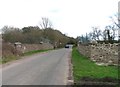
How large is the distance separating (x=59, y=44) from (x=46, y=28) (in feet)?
40.3

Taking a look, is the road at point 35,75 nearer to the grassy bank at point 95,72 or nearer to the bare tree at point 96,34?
the grassy bank at point 95,72

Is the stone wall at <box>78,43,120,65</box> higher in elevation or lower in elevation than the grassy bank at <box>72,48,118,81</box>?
higher

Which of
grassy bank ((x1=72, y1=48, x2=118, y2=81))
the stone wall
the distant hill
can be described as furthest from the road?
the distant hill

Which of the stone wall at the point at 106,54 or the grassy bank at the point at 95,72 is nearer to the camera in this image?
the grassy bank at the point at 95,72

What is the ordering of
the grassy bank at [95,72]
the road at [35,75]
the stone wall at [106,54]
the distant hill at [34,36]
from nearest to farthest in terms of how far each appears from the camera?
the road at [35,75]
the grassy bank at [95,72]
the stone wall at [106,54]
the distant hill at [34,36]

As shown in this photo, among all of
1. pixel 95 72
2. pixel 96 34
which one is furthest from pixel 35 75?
pixel 96 34

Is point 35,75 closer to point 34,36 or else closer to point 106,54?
point 106,54

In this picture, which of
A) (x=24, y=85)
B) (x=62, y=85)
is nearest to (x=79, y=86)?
(x=62, y=85)

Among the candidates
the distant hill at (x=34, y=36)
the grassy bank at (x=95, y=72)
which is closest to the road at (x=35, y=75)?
the grassy bank at (x=95, y=72)

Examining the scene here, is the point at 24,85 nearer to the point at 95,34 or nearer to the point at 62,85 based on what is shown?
the point at 62,85

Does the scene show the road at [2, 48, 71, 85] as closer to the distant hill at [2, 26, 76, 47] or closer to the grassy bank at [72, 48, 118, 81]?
the grassy bank at [72, 48, 118, 81]

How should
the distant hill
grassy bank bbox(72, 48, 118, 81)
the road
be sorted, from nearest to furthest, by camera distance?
the road < grassy bank bbox(72, 48, 118, 81) < the distant hill

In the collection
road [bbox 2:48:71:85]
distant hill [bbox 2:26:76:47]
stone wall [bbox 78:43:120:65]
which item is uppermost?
distant hill [bbox 2:26:76:47]

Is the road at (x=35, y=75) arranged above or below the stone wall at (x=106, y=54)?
below
